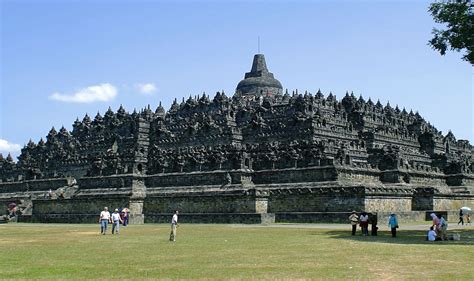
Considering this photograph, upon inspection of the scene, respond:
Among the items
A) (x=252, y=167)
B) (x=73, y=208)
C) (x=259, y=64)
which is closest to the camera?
(x=252, y=167)

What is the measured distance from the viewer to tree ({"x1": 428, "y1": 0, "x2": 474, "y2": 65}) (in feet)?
121

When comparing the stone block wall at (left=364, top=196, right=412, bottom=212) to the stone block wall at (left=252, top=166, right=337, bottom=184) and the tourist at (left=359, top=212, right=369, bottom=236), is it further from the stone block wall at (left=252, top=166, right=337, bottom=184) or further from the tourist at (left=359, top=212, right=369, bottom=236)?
the tourist at (left=359, top=212, right=369, bottom=236)

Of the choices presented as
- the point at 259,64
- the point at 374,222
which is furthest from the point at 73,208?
the point at 259,64

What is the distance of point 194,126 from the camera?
90.9m

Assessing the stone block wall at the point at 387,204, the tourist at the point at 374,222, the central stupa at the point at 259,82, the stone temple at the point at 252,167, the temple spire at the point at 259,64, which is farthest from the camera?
the temple spire at the point at 259,64

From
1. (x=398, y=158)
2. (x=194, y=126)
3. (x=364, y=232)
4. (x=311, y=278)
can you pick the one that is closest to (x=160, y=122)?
(x=194, y=126)

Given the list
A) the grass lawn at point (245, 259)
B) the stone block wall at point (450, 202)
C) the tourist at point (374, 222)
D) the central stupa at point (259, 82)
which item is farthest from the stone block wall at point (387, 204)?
the central stupa at point (259, 82)

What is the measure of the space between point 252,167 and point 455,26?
32789 millimetres

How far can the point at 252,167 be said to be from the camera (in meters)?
66.9

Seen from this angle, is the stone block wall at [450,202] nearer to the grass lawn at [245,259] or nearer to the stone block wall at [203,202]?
the stone block wall at [203,202]

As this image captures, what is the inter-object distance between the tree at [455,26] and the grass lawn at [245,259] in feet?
38.0

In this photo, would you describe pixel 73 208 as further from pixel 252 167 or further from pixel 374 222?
pixel 374 222

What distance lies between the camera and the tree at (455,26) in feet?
121

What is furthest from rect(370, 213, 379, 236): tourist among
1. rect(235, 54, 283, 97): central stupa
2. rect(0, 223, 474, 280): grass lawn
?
rect(235, 54, 283, 97): central stupa
